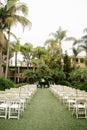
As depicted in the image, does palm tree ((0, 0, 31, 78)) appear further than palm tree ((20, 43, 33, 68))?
No

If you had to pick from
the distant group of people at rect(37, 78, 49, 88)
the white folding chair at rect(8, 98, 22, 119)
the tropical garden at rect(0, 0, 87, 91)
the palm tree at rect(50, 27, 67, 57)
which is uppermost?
the palm tree at rect(50, 27, 67, 57)

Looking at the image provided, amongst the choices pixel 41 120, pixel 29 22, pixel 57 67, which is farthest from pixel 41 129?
pixel 57 67

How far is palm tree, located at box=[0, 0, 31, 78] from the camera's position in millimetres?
23972

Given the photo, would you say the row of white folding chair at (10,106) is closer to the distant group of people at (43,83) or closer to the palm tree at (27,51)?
the distant group of people at (43,83)

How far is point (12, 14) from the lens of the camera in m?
25.6

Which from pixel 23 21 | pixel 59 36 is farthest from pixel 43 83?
pixel 23 21

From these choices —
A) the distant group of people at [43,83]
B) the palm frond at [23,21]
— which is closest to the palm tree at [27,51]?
the distant group of people at [43,83]

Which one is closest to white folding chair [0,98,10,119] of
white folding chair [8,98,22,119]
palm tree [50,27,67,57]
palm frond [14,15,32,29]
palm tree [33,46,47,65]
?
white folding chair [8,98,22,119]

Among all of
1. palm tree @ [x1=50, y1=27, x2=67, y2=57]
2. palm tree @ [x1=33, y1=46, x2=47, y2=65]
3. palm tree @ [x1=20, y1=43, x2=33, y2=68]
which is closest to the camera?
palm tree @ [x1=50, y1=27, x2=67, y2=57]

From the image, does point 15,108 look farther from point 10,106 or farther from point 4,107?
point 4,107

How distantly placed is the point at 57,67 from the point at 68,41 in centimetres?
564

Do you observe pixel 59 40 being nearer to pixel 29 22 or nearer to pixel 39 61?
pixel 39 61

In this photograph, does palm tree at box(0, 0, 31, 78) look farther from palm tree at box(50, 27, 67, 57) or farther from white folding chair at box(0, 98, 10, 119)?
palm tree at box(50, 27, 67, 57)

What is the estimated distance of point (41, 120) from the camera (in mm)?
8836
